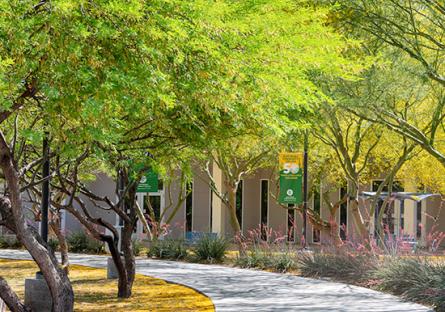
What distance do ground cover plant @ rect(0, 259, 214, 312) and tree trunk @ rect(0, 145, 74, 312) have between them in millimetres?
3746

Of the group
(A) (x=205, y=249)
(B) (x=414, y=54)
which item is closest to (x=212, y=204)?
(A) (x=205, y=249)

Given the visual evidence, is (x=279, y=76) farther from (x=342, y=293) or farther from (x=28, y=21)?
(x=342, y=293)

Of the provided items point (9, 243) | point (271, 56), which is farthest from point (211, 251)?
point (271, 56)

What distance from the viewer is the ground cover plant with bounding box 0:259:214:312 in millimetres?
15695

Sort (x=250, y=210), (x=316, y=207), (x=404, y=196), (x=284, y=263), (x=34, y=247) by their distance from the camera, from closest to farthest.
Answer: (x=34, y=247), (x=284, y=263), (x=404, y=196), (x=316, y=207), (x=250, y=210)

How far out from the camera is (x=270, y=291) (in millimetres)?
18016

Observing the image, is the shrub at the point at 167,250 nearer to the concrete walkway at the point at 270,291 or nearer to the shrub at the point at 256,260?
the concrete walkway at the point at 270,291

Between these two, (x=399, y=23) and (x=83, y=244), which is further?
(x=83, y=244)

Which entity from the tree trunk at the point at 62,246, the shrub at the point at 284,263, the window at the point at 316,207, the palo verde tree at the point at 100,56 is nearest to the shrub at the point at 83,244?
the tree trunk at the point at 62,246

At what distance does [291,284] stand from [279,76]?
10746 millimetres

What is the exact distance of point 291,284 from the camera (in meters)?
19.5

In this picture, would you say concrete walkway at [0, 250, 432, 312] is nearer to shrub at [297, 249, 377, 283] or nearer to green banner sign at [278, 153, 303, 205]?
shrub at [297, 249, 377, 283]

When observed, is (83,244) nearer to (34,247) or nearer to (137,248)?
(137,248)

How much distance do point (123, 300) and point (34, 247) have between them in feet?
18.5
